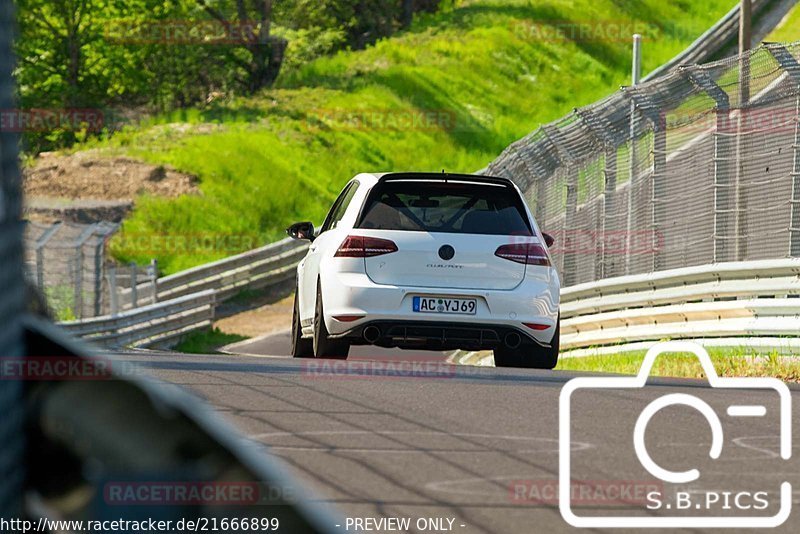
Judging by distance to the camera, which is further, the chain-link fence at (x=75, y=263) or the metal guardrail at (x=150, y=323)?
the chain-link fence at (x=75, y=263)

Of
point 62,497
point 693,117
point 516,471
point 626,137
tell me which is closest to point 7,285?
point 62,497

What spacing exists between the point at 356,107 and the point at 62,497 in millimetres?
50492

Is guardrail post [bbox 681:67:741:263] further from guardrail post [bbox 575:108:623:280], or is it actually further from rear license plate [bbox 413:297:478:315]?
rear license plate [bbox 413:297:478:315]

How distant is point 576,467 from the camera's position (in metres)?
6.94

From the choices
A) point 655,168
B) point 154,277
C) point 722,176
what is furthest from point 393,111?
point 722,176

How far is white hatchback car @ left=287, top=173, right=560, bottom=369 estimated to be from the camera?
1162 centimetres

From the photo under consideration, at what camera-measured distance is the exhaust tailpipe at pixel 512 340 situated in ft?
38.6

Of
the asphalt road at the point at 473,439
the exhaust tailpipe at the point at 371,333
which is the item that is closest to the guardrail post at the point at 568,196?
the asphalt road at the point at 473,439

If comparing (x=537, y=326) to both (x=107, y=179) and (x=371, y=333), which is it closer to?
(x=371, y=333)

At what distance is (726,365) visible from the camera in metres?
13.3

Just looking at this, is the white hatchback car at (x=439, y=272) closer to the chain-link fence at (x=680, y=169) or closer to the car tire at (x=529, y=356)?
the car tire at (x=529, y=356)

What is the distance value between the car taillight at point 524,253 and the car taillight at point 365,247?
87cm

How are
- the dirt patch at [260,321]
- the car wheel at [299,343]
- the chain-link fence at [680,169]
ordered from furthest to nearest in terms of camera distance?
1. the dirt patch at [260,321]
2. the chain-link fence at [680,169]
3. the car wheel at [299,343]

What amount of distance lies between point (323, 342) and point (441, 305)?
3.71 feet
